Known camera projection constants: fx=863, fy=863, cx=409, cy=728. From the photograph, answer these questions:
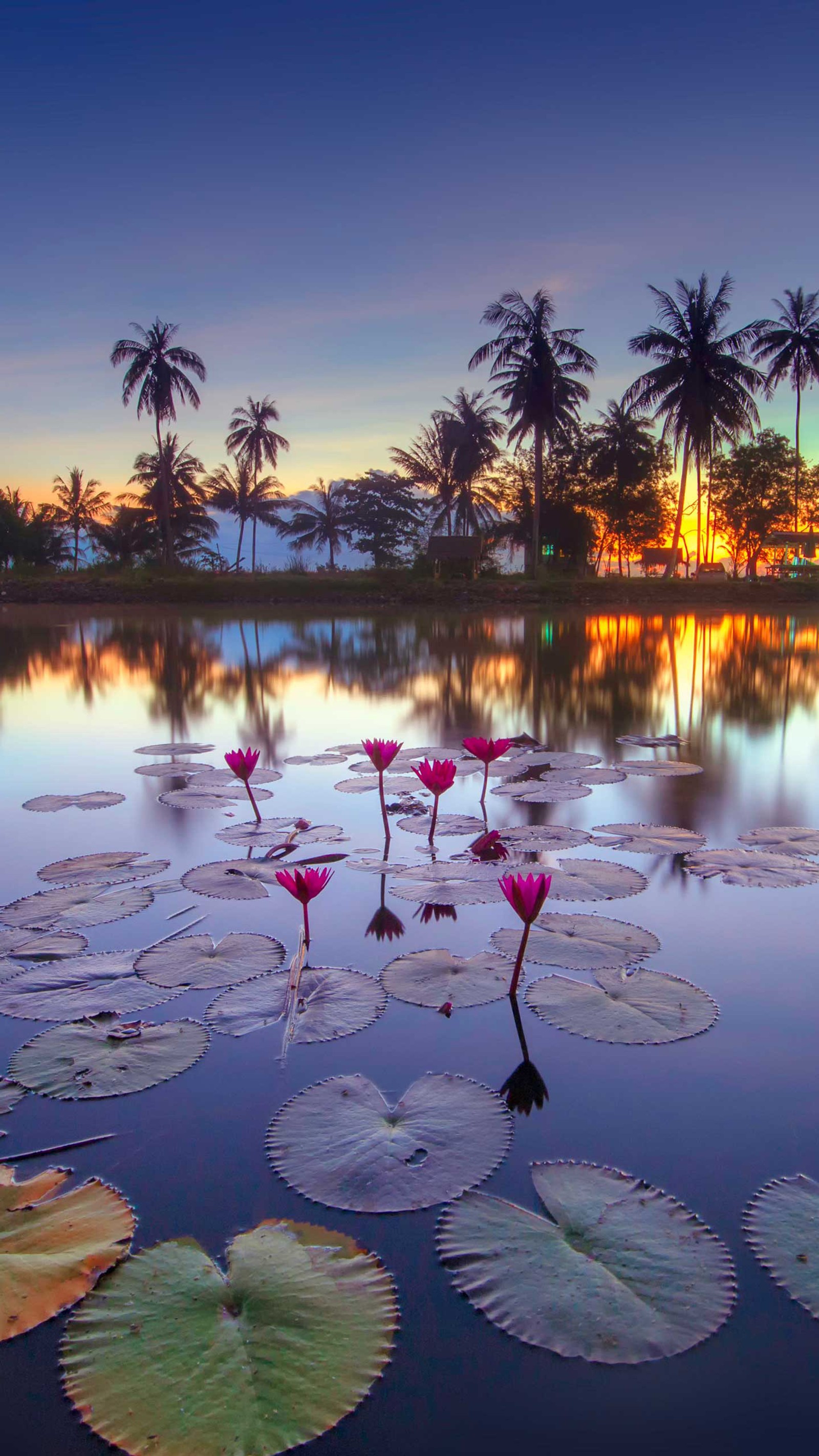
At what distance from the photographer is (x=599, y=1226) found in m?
1.36

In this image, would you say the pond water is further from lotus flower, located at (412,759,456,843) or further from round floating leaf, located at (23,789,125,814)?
lotus flower, located at (412,759,456,843)

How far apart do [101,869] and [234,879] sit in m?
0.55

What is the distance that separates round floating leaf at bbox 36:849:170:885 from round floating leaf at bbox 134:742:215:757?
2322 mm

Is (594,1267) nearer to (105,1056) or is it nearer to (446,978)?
(446,978)

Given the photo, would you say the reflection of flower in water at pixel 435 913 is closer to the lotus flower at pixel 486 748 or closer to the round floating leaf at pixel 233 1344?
the lotus flower at pixel 486 748

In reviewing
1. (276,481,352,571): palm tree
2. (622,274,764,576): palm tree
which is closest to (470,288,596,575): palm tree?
(622,274,764,576): palm tree

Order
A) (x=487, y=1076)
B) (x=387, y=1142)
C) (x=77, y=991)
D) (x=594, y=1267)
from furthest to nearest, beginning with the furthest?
(x=77, y=991)
(x=487, y=1076)
(x=387, y=1142)
(x=594, y=1267)

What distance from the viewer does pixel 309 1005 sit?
83.2 inches

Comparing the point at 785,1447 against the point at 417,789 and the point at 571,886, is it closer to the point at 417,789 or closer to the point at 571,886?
the point at 571,886

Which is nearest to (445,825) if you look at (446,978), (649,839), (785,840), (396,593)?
(649,839)

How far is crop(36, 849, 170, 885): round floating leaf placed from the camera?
3076 mm

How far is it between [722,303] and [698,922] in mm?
32458

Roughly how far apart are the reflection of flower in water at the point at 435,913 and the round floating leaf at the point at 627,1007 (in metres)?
0.54

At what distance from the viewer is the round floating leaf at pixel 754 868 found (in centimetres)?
298
